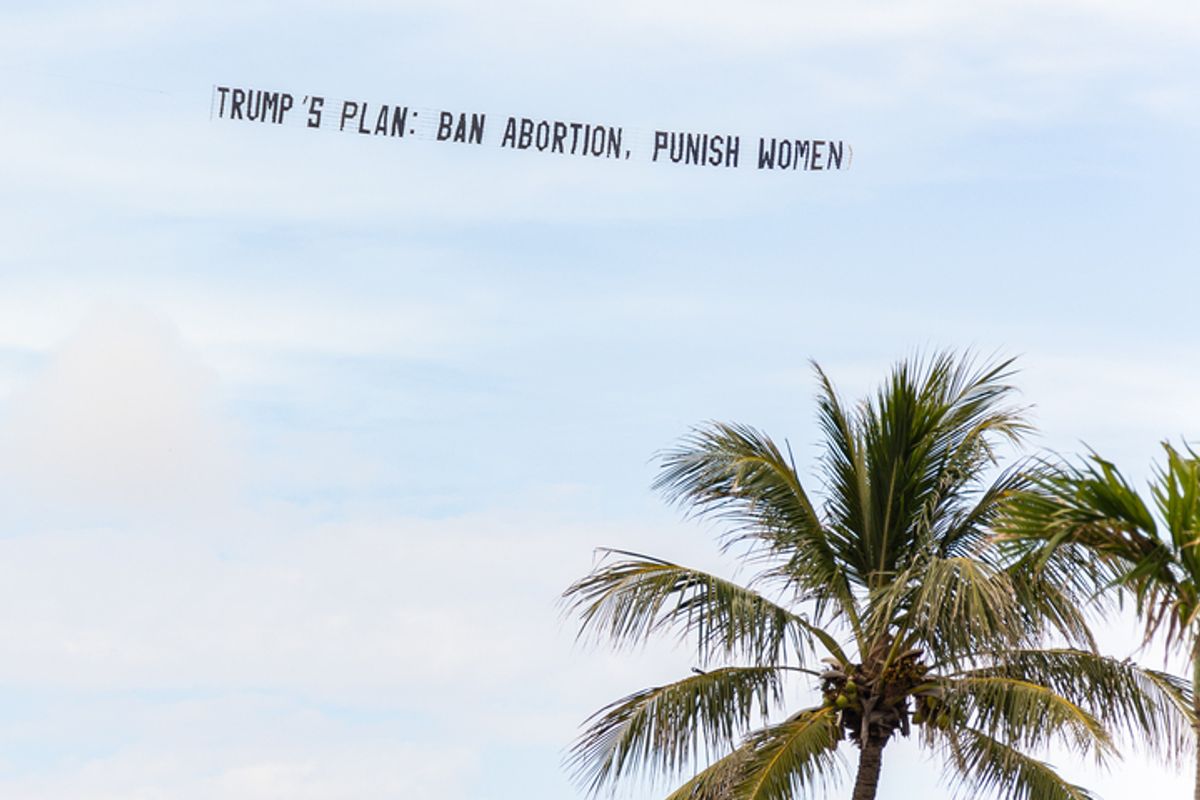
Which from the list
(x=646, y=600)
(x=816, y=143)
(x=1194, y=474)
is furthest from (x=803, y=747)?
(x=816, y=143)

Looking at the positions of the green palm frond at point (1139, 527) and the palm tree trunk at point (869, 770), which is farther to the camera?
the palm tree trunk at point (869, 770)

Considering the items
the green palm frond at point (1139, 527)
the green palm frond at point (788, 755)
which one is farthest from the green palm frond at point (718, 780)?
the green palm frond at point (1139, 527)

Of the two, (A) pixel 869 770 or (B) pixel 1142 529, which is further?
(A) pixel 869 770

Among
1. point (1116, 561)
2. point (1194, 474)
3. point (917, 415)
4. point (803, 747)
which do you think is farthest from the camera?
point (917, 415)

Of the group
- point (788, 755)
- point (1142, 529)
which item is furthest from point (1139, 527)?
point (788, 755)

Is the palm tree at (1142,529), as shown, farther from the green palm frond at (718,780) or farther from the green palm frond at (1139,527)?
the green palm frond at (718,780)

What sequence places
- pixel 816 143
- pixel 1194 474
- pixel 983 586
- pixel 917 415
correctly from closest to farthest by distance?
pixel 1194 474, pixel 983 586, pixel 917 415, pixel 816 143

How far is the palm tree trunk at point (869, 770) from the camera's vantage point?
61.4 ft

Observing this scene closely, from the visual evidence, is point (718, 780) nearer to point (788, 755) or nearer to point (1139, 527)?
point (788, 755)

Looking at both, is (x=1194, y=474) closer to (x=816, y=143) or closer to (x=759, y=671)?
(x=759, y=671)

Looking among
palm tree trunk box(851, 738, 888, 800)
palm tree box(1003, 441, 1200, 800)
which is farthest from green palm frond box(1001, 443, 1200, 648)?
palm tree trunk box(851, 738, 888, 800)

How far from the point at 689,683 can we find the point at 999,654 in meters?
3.14

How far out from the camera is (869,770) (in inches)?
739

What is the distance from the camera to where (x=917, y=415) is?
2011 centimetres
